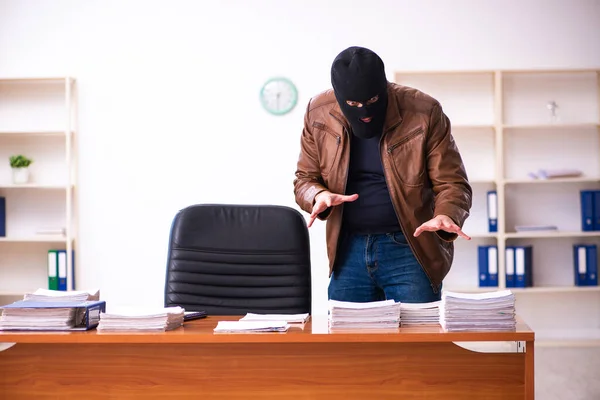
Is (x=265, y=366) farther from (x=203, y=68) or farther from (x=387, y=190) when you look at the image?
(x=203, y=68)

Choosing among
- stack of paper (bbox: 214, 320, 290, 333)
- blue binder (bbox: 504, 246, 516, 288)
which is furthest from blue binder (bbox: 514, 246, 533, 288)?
stack of paper (bbox: 214, 320, 290, 333)

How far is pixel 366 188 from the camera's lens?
106 inches

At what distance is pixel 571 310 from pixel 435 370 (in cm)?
389

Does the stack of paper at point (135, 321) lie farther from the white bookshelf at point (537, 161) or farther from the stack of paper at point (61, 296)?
the white bookshelf at point (537, 161)

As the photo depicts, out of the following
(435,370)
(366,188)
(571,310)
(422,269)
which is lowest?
(571,310)

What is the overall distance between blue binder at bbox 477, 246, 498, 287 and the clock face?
1.69m

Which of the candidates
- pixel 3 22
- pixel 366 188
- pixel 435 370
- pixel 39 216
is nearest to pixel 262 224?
pixel 366 188

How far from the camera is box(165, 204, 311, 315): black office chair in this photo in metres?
2.67

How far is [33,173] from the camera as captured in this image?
17.8 ft

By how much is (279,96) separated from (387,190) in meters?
2.80

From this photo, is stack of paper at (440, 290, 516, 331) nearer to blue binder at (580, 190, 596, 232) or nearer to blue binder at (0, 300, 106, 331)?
blue binder at (0, 300, 106, 331)

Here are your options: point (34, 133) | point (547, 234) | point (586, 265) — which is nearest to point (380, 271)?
point (547, 234)

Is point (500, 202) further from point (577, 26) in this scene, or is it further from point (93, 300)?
point (93, 300)

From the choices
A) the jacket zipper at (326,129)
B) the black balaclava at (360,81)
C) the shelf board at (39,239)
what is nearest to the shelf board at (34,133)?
the shelf board at (39,239)
